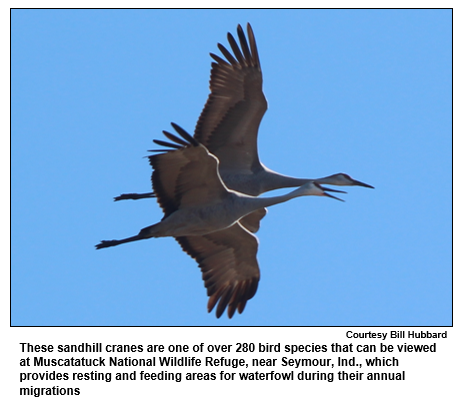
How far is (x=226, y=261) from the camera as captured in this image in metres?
14.9

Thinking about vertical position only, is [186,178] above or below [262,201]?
above

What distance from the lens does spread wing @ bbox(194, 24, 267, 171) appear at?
15477 mm

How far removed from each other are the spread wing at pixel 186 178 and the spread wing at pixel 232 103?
196 cm

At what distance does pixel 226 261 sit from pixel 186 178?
6.31ft

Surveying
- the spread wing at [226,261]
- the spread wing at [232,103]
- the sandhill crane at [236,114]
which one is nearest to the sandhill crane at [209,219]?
the spread wing at [226,261]

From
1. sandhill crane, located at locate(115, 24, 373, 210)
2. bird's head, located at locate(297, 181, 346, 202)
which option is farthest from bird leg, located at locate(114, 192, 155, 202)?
bird's head, located at locate(297, 181, 346, 202)

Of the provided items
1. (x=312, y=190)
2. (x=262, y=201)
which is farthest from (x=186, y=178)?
(x=312, y=190)

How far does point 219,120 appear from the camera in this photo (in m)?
15.5

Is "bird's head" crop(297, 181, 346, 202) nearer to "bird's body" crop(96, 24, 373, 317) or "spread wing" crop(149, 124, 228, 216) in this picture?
"bird's body" crop(96, 24, 373, 317)

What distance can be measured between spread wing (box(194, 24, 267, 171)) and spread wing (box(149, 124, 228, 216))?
1964 millimetres

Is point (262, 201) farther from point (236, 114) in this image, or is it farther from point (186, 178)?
point (236, 114)

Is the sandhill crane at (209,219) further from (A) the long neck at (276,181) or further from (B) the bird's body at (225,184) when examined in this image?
A: (A) the long neck at (276,181)

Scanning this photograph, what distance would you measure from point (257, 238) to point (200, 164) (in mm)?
2025
